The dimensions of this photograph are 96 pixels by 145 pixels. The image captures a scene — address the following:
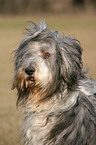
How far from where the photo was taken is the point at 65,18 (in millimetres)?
42875

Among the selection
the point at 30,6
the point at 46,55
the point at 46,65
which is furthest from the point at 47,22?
the point at 46,65

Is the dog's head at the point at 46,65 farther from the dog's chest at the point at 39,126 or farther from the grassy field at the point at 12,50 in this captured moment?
the grassy field at the point at 12,50

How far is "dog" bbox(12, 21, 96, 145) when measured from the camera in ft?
10.2

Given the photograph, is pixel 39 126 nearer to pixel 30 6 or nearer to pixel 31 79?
pixel 31 79

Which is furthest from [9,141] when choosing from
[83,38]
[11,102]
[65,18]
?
[65,18]

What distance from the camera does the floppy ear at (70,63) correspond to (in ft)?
10.3

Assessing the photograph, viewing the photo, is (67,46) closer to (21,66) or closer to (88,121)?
(21,66)

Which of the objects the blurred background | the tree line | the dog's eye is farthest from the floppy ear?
the tree line

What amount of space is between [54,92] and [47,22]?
116 ft

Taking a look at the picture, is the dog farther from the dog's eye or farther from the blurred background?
the blurred background

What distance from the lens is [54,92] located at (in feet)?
10.4

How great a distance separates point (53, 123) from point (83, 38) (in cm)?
2571

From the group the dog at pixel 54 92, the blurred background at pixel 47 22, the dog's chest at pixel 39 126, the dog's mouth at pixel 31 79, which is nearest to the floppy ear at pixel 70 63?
the dog at pixel 54 92

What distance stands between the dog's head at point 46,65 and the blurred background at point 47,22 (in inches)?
195
